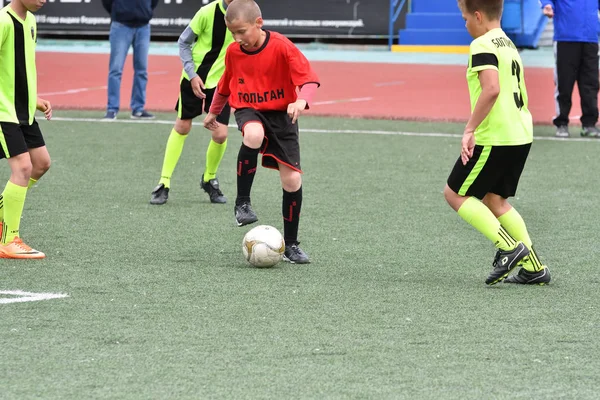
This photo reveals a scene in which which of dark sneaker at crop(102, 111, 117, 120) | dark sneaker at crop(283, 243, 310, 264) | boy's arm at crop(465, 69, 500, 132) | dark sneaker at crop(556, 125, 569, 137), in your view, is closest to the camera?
boy's arm at crop(465, 69, 500, 132)

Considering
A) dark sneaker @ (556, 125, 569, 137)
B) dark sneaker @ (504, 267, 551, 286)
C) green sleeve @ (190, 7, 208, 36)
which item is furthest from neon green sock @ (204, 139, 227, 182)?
dark sneaker @ (556, 125, 569, 137)

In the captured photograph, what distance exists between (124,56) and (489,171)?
9.35 m

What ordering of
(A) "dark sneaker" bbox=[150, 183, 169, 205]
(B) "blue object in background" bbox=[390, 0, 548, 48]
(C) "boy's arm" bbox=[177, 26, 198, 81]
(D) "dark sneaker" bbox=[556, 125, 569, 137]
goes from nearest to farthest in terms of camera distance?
(C) "boy's arm" bbox=[177, 26, 198, 81] → (A) "dark sneaker" bbox=[150, 183, 169, 205] → (D) "dark sneaker" bbox=[556, 125, 569, 137] → (B) "blue object in background" bbox=[390, 0, 548, 48]

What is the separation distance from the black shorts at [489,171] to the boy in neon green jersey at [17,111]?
2.50m

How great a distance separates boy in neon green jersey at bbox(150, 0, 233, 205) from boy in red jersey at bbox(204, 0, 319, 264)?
6.30ft

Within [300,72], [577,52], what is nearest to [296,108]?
[300,72]

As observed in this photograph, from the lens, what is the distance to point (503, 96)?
5848 millimetres

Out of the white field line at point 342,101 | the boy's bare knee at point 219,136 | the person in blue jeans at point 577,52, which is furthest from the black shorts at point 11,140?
the white field line at point 342,101

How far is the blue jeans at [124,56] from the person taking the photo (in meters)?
14.4

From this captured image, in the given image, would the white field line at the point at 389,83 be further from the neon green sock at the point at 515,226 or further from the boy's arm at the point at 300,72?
the neon green sock at the point at 515,226

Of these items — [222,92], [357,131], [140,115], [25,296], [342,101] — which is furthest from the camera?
[342,101]

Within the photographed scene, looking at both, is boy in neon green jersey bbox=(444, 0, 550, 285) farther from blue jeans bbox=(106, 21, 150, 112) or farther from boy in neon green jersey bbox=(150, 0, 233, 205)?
blue jeans bbox=(106, 21, 150, 112)

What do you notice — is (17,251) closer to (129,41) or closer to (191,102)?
(191,102)

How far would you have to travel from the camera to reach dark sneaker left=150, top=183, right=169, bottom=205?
879 cm
